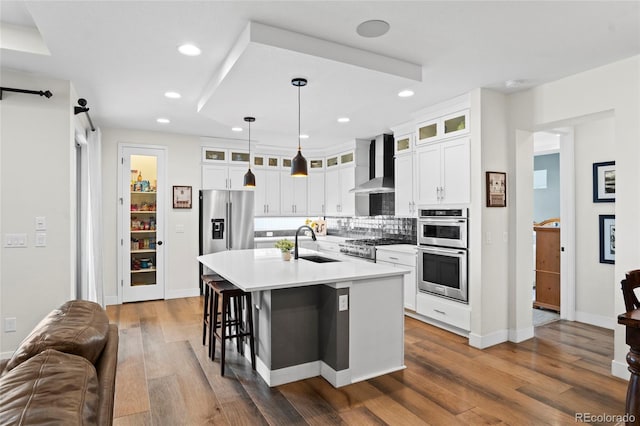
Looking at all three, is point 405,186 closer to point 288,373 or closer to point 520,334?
point 520,334

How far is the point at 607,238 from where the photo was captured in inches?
169

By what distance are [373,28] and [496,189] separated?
228 cm

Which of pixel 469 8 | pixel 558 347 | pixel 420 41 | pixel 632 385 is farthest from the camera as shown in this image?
pixel 558 347

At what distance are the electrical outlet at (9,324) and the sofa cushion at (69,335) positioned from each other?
2407mm

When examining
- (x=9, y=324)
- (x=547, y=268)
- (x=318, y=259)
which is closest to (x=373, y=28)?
(x=318, y=259)

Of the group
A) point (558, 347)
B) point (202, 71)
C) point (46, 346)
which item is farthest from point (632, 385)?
point (202, 71)

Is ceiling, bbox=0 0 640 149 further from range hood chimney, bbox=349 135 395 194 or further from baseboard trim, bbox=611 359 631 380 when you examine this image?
baseboard trim, bbox=611 359 631 380

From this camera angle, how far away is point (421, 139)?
4590 mm

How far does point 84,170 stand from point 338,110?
10.2ft

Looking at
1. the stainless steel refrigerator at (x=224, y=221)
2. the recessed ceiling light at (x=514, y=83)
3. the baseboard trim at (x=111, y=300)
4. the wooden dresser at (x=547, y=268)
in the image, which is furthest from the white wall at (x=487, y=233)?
the baseboard trim at (x=111, y=300)

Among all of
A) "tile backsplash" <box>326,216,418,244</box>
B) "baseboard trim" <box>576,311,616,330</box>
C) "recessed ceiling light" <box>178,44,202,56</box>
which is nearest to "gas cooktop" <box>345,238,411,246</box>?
"tile backsplash" <box>326,216,418,244</box>

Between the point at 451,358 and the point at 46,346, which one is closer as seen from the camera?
the point at 46,346

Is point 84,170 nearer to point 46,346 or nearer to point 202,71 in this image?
point 202,71

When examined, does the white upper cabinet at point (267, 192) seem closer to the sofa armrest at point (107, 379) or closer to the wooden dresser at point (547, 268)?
the wooden dresser at point (547, 268)
